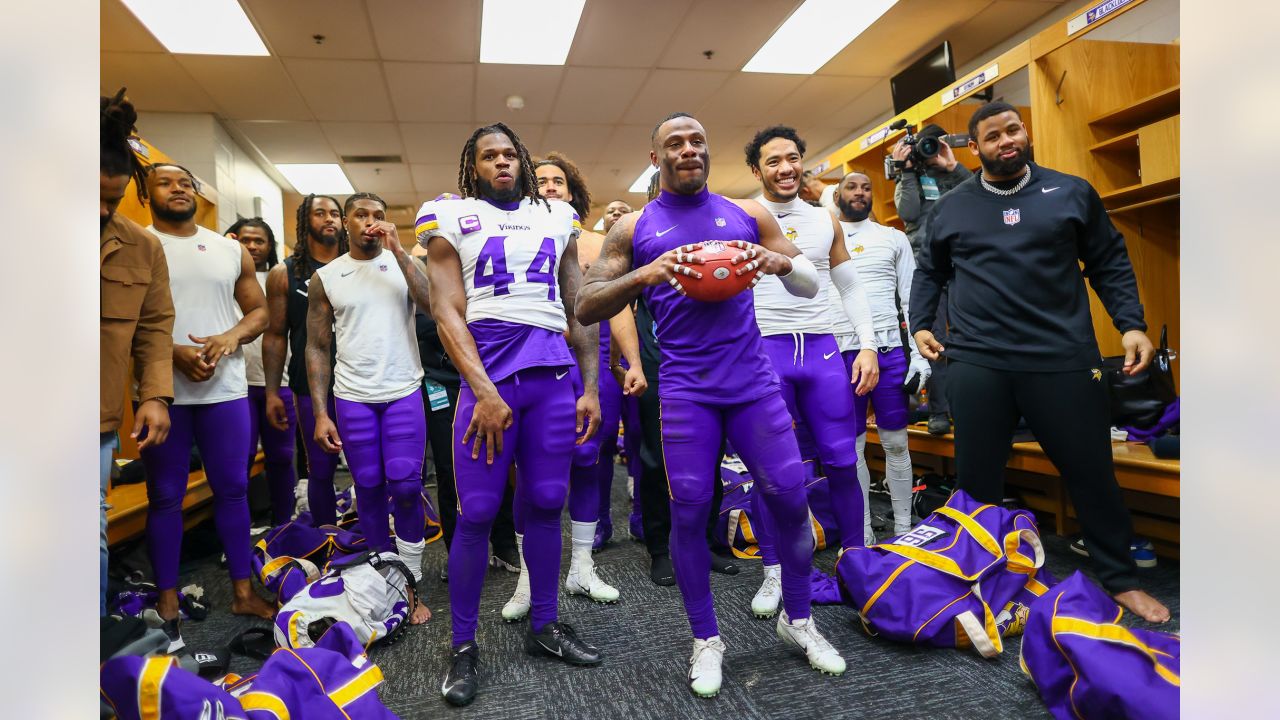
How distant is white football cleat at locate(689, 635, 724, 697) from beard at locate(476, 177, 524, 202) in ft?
4.32

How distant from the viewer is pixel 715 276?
5.37ft

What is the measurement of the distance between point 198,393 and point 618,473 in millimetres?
3734

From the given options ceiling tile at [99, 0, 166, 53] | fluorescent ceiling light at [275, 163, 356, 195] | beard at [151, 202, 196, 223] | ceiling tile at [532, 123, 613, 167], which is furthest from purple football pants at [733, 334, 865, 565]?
fluorescent ceiling light at [275, 163, 356, 195]

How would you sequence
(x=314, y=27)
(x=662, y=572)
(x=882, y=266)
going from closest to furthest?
(x=662, y=572) < (x=882, y=266) < (x=314, y=27)

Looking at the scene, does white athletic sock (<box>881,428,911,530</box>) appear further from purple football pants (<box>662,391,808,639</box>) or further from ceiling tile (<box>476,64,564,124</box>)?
ceiling tile (<box>476,64,564,124</box>)

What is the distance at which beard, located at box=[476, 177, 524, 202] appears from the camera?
202 centimetres

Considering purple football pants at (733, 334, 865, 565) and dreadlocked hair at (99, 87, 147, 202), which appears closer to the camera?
dreadlocked hair at (99, 87, 147, 202)

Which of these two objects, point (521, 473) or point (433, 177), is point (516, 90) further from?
point (521, 473)

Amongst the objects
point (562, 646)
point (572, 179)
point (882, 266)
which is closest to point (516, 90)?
point (572, 179)

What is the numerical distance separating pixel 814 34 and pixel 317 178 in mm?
6352

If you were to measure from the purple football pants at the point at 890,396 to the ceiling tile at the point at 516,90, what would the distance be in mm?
4249

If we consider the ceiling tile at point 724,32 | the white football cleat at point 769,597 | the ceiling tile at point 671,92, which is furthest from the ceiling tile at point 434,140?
the white football cleat at point 769,597
